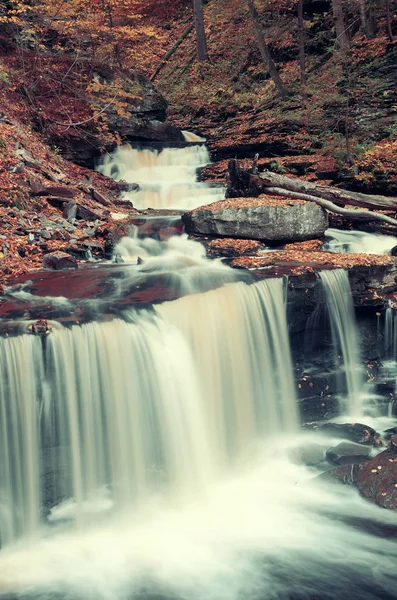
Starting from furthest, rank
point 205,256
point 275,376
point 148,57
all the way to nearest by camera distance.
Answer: point 148,57, point 205,256, point 275,376

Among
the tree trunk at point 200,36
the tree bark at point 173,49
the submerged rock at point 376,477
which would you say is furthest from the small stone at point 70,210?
Answer: the tree bark at point 173,49

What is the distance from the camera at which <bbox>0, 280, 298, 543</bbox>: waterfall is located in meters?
6.10

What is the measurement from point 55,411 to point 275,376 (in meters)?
3.56

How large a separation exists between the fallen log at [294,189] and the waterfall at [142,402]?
4666 mm

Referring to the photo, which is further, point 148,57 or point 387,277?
point 148,57

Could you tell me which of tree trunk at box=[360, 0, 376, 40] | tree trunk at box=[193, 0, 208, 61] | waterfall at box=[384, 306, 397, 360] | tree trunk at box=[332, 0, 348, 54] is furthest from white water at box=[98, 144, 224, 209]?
tree trunk at box=[193, 0, 208, 61]

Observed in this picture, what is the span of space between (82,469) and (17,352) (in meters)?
1.55

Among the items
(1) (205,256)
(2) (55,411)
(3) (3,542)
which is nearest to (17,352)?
(2) (55,411)

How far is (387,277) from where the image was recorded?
9.40 metres

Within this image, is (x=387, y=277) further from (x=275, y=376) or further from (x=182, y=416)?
(x=182, y=416)

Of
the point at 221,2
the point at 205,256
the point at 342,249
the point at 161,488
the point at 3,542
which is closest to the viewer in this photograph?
the point at 3,542

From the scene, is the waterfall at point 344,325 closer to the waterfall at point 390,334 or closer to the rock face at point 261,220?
the waterfall at point 390,334

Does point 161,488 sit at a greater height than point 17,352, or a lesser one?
lesser

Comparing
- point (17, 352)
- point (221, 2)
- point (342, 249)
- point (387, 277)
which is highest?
point (221, 2)
